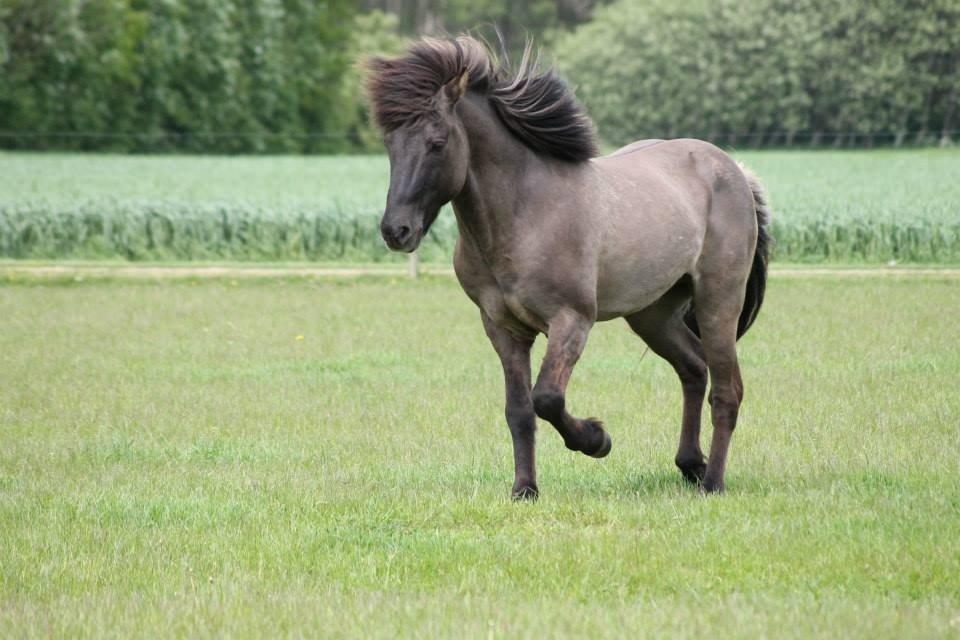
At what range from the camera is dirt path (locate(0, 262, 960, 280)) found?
22938mm

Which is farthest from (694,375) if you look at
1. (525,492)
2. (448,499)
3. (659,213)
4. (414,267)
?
(414,267)

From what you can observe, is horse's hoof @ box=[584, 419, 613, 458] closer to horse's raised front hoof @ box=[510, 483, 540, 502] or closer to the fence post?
horse's raised front hoof @ box=[510, 483, 540, 502]

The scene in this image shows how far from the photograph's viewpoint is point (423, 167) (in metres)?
7.11

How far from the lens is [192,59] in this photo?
7388 centimetres

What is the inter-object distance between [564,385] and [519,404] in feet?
1.56

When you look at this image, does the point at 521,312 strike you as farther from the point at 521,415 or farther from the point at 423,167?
the point at 423,167

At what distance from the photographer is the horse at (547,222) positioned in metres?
7.23

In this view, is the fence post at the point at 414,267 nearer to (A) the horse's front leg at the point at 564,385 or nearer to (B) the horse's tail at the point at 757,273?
(B) the horse's tail at the point at 757,273

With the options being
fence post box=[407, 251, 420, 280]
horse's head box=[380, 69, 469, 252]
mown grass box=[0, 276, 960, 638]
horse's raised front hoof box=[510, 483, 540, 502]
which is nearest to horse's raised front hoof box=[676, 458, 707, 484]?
mown grass box=[0, 276, 960, 638]

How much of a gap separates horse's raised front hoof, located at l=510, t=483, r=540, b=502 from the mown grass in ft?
0.54

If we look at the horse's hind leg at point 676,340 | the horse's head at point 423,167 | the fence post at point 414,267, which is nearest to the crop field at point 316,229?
the fence post at point 414,267

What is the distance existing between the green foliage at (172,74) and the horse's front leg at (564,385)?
58750 mm

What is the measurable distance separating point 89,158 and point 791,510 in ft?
176

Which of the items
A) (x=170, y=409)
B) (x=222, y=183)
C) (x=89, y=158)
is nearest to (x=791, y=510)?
(x=170, y=409)
